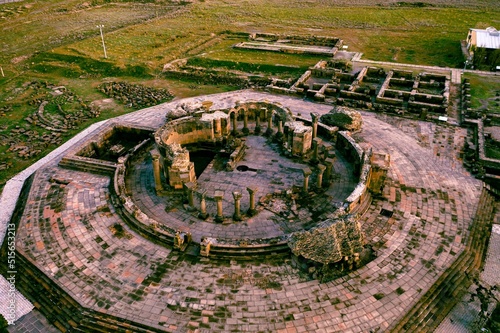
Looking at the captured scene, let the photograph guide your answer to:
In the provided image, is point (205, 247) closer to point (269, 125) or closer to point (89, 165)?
point (89, 165)

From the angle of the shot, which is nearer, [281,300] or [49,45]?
[281,300]

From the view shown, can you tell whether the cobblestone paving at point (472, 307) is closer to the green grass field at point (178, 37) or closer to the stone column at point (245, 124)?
the stone column at point (245, 124)

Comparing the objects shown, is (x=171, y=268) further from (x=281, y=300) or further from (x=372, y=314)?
(x=372, y=314)

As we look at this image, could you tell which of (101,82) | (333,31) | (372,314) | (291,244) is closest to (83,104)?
(101,82)

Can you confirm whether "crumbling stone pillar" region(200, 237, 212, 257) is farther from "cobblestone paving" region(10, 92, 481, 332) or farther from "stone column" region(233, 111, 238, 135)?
"stone column" region(233, 111, 238, 135)

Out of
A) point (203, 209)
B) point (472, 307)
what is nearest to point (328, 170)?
point (203, 209)

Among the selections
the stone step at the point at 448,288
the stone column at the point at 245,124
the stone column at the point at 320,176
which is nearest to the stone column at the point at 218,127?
the stone column at the point at 245,124
